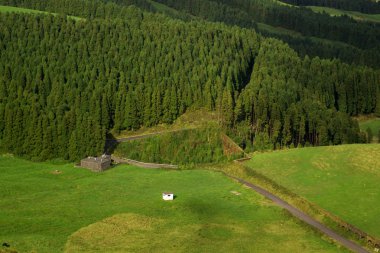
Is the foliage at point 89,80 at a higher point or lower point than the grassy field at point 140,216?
higher

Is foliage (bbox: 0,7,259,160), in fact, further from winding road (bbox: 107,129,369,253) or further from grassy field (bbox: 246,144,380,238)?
winding road (bbox: 107,129,369,253)

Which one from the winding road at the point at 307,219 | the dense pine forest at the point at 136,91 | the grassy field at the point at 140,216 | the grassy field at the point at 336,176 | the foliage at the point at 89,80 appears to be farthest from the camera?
the dense pine forest at the point at 136,91

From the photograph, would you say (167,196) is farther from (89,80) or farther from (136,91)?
(89,80)

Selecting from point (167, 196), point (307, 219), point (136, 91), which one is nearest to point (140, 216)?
point (167, 196)

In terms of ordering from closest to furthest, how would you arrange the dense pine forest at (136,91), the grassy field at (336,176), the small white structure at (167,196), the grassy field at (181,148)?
the grassy field at (336,176) < the small white structure at (167,196) < the grassy field at (181,148) < the dense pine forest at (136,91)

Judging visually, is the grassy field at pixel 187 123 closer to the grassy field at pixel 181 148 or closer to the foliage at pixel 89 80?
the foliage at pixel 89 80

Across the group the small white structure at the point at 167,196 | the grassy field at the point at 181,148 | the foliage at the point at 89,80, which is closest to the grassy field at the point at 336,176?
the grassy field at the point at 181,148

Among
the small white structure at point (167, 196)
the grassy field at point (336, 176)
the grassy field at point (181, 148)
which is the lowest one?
the grassy field at point (181, 148)
